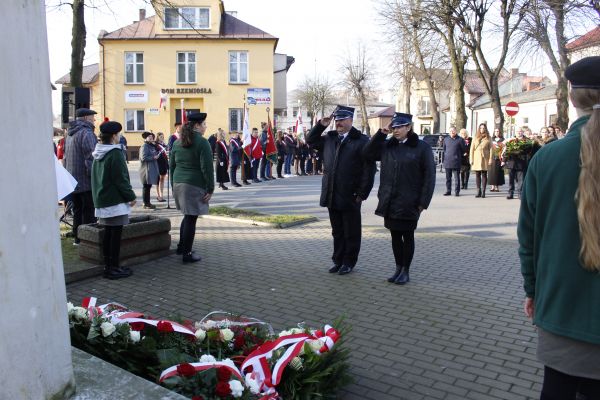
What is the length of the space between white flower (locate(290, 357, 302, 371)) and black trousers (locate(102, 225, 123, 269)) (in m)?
4.00

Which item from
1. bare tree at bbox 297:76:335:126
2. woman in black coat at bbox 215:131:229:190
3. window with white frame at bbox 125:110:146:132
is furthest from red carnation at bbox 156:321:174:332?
bare tree at bbox 297:76:335:126

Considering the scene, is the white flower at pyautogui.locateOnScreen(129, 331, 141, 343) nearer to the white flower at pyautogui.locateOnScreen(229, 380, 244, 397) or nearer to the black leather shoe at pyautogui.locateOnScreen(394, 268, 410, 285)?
the white flower at pyautogui.locateOnScreen(229, 380, 244, 397)

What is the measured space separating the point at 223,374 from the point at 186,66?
3811cm

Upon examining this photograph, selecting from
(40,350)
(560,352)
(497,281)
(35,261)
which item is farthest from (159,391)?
(497,281)

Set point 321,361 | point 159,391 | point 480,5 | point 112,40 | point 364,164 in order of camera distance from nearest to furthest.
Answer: point 159,391
point 321,361
point 364,164
point 480,5
point 112,40

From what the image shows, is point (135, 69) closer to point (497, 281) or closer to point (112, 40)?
point (112, 40)

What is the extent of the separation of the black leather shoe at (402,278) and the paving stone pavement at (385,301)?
3.3 inches

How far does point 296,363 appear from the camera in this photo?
360 centimetres

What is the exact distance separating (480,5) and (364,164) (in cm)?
2279

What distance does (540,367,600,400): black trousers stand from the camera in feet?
7.94

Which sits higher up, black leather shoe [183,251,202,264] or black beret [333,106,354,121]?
black beret [333,106,354,121]

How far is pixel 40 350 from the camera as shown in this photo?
2.61 metres

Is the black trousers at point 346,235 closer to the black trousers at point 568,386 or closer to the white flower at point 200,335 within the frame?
the white flower at point 200,335

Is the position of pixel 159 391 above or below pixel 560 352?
below
